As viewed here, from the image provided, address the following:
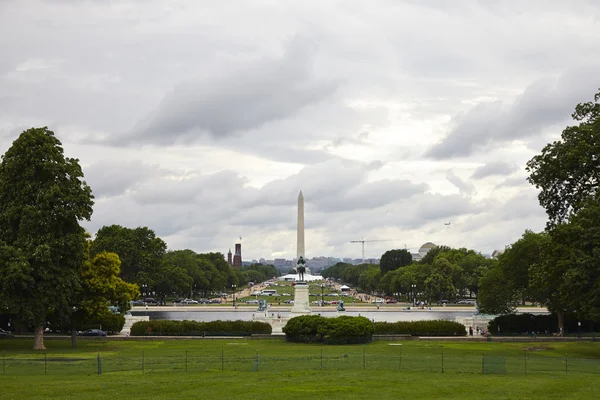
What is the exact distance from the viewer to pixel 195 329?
68750 millimetres

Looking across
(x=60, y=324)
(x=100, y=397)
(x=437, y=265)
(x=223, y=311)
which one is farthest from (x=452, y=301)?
(x=100, y=397)

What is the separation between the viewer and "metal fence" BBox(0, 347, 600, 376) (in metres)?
41.7

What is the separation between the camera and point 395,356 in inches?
1932

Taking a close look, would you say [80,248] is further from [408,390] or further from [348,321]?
[408,390]

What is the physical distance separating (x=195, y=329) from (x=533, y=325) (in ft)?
108

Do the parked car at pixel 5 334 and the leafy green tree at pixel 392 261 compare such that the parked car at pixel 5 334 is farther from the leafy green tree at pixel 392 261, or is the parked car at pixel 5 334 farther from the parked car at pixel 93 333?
the leafy green tree at pixel 392 261

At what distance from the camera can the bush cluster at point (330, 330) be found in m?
61.6

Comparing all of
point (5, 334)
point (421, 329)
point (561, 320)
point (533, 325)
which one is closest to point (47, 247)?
point (5, 334)

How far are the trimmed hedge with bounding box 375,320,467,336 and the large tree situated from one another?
92.1 feet

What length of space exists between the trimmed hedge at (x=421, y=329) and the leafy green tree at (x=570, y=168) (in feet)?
53.9

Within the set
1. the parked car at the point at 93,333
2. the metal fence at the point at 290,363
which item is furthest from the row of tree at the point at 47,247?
the parked car at the point at 93,333

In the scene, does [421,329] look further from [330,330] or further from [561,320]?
[561,320]

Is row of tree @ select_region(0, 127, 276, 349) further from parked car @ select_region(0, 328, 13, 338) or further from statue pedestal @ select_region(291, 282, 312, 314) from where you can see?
statue pedestal @ select_region(291, 282, 312, 314)

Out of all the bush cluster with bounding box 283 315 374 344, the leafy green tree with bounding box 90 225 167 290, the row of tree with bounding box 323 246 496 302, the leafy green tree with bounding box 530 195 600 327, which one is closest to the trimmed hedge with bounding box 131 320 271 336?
the bush cluster with bounding box 283 315 374 344
